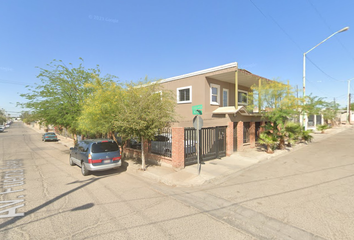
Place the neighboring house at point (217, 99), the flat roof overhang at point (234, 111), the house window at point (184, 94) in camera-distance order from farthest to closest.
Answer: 1. the house window at point (184, 94)
2. the neighboring house at point (217, 99)
3. the flat roof overhang at point (234, 111)

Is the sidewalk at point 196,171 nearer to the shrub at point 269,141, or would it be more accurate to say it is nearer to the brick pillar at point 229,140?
the brick pillar at point 229,140

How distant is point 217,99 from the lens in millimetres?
14852

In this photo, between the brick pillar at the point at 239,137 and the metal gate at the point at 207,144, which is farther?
the brick pillar at the point at 239,137

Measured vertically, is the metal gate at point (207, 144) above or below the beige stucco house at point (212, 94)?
below

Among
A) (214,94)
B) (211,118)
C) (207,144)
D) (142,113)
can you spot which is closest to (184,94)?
(214,94)

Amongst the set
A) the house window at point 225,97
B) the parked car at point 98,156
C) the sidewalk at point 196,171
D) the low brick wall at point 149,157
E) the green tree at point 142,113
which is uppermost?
the house window at point 225,97

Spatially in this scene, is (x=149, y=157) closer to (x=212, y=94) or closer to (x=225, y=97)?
(x=212, y=94)

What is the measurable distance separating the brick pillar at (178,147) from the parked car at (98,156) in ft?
8.98

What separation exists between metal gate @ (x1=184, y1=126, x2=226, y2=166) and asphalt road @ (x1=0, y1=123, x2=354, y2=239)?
233 cm

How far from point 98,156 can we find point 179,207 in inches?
186

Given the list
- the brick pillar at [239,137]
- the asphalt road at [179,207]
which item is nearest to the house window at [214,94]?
the brick pillar at [239,137]

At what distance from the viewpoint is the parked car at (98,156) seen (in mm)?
7629

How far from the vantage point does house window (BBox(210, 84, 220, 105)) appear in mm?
14219

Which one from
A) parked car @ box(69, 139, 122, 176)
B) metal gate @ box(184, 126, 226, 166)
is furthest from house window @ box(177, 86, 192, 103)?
parked car @ box(69, 139, 122, 176)
